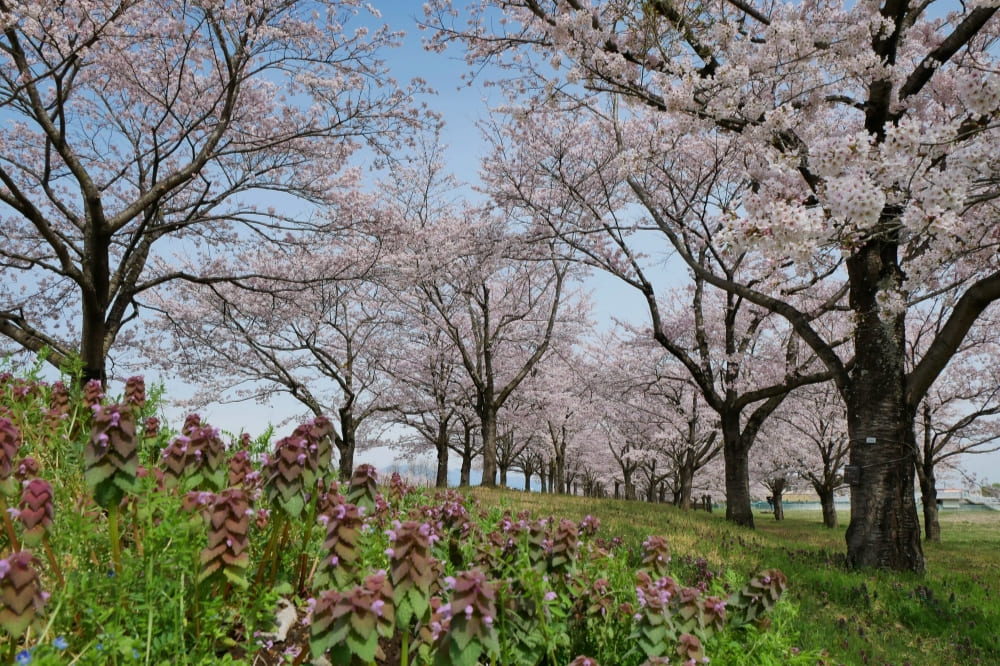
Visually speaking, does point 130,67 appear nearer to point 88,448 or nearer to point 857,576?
point 88,448

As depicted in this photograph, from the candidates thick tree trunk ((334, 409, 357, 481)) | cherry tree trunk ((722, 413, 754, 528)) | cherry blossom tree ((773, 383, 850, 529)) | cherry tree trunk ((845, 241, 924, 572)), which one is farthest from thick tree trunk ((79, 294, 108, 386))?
cherry blossom tree ((773, 383, 850, 529))

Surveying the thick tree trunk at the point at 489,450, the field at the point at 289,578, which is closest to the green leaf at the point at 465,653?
the field at the point at 289,578

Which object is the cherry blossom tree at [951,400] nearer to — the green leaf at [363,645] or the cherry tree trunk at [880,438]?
the cherry tree trunk at [880,438]

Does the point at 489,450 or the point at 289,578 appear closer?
the point at 289,578

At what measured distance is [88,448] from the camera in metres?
2.22

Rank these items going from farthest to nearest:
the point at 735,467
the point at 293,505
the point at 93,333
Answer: the point at 735,467 < the point at 93,333 < the point at 293,505

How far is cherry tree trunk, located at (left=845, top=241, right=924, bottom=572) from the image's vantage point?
27.6ft

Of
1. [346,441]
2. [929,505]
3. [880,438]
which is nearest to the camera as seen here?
[880,438]

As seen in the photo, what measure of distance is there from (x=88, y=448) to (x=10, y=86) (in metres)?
11.6

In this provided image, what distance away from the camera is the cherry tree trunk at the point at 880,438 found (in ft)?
27.6

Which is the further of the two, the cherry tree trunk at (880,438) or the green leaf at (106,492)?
the cherry tree trunk at (880,438)

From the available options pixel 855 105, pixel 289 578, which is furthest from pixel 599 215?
pixel 289 578

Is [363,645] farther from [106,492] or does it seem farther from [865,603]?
[865,603]

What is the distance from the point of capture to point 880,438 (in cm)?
859
